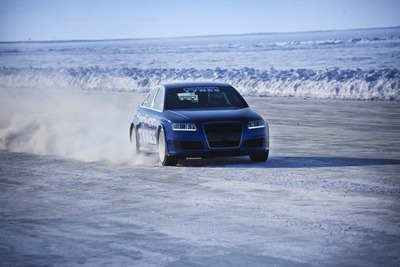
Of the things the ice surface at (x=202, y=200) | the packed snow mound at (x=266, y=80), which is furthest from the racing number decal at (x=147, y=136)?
the packed snow mound at (x=266, y=80)

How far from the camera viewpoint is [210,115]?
14.9 metres

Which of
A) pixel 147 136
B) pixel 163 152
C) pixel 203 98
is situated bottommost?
pixel 163 152

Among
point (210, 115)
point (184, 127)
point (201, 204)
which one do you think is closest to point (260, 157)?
point (210, 115)

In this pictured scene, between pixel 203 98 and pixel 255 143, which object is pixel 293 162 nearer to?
pixel 255 143

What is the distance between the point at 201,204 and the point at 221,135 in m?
4.28

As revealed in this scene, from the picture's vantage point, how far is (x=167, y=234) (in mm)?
8555

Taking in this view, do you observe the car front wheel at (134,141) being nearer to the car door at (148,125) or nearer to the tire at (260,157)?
the car door at (148,125)

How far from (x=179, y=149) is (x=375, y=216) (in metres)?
5.75

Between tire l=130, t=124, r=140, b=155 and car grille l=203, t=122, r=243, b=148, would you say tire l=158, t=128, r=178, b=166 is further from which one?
tire l=130, t=124, r=140, b=155

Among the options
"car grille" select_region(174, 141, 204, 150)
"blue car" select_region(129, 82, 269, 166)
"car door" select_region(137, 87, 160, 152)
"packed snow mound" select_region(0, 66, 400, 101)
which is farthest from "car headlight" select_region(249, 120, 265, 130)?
"packed snow mound" select_region(0, 66, 400, 101)

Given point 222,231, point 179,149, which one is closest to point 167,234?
point 222,231

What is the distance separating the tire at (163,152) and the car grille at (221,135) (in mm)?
753

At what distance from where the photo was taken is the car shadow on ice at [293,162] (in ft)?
47.6

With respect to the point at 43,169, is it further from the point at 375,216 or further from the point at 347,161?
the point at 375,216
